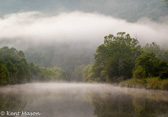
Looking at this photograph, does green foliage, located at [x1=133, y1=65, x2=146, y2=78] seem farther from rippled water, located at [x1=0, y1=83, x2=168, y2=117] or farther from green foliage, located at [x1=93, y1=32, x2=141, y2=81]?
rippled water, located at [x1=0, y1=83, x2=168, y2=117]

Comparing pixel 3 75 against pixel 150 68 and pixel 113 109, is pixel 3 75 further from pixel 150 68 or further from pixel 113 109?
pixel 113 109

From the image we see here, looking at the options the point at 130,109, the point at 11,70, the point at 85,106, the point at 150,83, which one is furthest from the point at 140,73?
the point at 11,70

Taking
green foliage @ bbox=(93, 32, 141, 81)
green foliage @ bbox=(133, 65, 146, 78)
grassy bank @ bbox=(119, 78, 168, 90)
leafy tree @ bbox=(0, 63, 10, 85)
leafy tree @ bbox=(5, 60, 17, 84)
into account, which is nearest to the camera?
grassy bank @ bbox=(119, 78, 168, 90)

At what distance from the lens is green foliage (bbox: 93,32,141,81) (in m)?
55.9

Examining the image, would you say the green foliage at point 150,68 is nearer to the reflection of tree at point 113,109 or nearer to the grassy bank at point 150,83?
the grassy bank at point 150,83

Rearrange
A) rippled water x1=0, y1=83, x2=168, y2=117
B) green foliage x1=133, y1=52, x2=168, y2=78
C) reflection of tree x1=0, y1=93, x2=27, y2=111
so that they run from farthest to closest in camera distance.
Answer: green foliage x1=133, y1=52, x2=168, y2=78
reflection of tree x1=0, y1=93, x2=27, y2=111
rippled water x1=0, y1=83, x2=168, y2=117

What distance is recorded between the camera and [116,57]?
59.0 meters

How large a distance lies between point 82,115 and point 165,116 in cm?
377

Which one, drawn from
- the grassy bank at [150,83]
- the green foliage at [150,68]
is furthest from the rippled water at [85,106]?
the green foliage at [150,68]

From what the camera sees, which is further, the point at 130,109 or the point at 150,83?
the point at 150,83

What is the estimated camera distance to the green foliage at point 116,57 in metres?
55.9

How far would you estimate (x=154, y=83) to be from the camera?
113 feet

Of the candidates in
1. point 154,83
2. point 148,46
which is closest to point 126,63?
point 154,83

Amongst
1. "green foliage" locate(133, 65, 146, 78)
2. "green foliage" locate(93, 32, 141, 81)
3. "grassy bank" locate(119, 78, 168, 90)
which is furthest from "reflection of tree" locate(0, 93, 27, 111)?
"green foliage" locate(93, 32, 141, 81)
